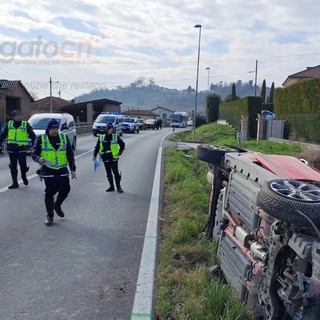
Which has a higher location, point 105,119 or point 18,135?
point 18,135

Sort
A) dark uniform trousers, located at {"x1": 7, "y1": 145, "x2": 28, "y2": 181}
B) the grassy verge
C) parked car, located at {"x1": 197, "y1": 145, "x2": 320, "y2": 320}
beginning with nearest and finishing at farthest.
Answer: parked car, located at {"x1": 197, "y1": 145, "x2": 320, "y2": 320}, the grassy verge, dark uniform trousers, located at {"x1": 7, "y1": 145, "x2": 28, "y2": 181}

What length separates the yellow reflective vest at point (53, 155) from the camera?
719 cm

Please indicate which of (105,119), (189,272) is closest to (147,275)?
(189,272)

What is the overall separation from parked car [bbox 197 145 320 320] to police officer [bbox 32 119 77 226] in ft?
11.1

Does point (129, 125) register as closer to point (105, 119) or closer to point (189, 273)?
point (105, 119)

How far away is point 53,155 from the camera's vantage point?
23.7 feet

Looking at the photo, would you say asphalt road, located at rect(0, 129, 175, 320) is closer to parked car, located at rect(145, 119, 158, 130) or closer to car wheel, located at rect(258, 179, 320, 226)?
car wheel, located at rect(258, 179, 320, 226)

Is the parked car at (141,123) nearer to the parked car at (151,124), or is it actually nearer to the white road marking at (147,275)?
the parked car at (151,124)

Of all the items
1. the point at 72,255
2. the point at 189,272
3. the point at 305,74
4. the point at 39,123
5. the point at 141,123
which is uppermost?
the point at 305,74

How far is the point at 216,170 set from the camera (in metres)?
5.41

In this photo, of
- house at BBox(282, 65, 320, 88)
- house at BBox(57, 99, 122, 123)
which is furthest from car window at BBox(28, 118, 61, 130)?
house at BBox(282, 65, 320, 88)

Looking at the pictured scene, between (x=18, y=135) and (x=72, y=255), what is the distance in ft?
19.3

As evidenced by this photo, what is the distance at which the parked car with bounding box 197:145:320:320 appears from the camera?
2.64m

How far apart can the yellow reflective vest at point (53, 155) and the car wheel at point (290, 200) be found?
4.73m
